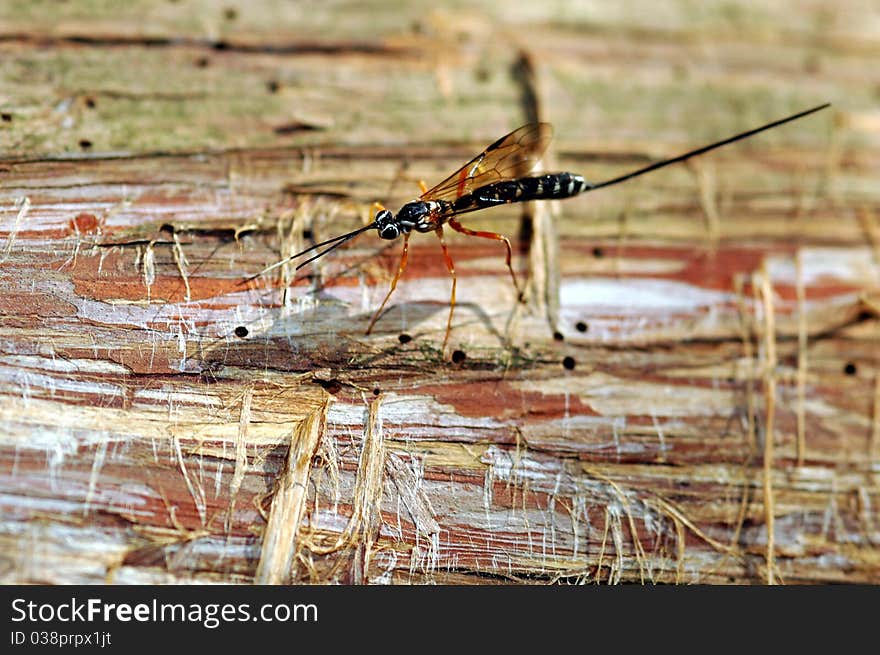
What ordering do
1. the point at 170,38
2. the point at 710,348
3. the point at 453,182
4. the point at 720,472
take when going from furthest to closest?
1. the point at 170,38
2. the point at 453,182
3. the point at 710,348
4. the point at 720,472

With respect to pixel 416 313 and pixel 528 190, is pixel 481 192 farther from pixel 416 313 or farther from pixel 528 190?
pixel 416 313

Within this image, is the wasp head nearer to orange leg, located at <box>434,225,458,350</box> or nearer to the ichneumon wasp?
the ichneumon wasp

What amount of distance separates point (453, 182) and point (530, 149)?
0.42 meters

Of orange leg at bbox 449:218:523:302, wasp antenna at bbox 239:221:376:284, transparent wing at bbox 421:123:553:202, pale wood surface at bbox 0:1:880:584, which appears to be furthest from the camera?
transparent wing at bbox 421:123:553:202

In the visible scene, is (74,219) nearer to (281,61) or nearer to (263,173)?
(263,173)

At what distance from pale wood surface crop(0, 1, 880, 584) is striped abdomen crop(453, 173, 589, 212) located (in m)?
0.21

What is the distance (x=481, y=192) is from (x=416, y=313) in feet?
2.42

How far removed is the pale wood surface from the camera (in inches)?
112

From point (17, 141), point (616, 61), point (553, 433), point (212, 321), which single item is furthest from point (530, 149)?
point (17, 141)

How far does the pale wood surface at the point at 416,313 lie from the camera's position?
285cm

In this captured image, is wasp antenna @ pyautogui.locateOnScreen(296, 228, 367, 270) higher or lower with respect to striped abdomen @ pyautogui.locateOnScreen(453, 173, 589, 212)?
lower

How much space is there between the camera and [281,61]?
4.14 metres

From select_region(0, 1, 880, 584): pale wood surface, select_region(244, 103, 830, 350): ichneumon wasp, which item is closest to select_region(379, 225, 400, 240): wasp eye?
select_region(244, 103, 830, 350): ichneumon wasp

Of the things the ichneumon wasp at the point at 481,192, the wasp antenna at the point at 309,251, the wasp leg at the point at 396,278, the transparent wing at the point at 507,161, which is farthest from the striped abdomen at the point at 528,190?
the wasp antenna at the point at 309,251
